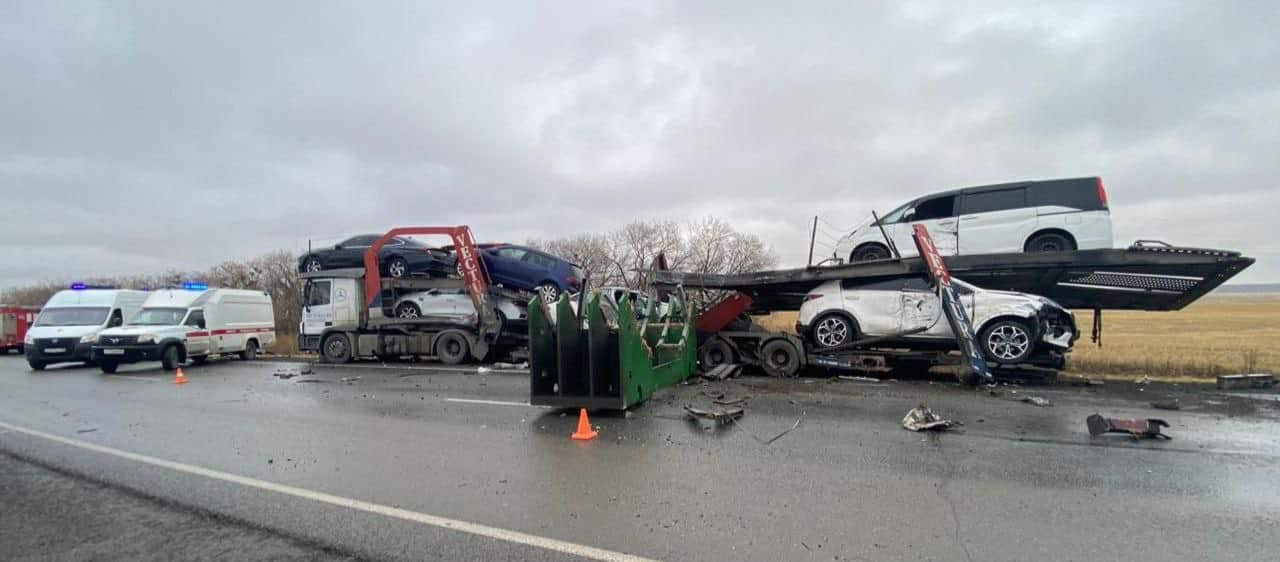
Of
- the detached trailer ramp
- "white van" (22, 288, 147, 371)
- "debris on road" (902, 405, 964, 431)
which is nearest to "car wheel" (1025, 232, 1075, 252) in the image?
the detached trailer ramp

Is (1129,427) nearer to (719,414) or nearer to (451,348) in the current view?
(719,414)

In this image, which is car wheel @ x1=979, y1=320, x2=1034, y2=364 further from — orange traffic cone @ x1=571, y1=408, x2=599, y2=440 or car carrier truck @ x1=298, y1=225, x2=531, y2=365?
car carrier truck @ x1=298, y1=225, x2=531, y2=365

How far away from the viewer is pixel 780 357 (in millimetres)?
12023

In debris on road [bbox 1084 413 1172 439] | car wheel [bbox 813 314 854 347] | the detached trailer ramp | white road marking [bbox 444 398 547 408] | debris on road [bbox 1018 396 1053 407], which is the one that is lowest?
debris on road [bbox 1018 396 1053 407]

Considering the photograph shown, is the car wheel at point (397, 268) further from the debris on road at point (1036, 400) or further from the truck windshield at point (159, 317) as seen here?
the debris on road at point (1036, 400)

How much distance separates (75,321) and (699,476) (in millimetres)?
22694

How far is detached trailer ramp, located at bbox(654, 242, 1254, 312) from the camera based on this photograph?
31.0 feet

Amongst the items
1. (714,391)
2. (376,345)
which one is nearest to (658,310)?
(714,391)

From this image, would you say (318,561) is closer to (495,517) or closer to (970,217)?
(495,517)

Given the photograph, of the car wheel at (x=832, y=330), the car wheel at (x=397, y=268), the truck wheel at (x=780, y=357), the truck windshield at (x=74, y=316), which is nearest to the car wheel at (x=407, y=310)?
the car wheel at (x=397, y=268)

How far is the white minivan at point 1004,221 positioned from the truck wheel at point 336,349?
13.1m

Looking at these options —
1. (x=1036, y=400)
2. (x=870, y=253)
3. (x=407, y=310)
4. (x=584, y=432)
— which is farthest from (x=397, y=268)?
(x=1036, y=400)

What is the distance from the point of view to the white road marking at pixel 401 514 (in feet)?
11.7

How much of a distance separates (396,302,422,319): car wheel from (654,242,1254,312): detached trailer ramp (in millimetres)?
7620
